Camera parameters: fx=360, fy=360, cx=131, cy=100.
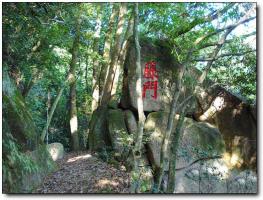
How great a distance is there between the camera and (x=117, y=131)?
6129 millimetres

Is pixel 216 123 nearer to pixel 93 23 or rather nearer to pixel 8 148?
pixel 93 23

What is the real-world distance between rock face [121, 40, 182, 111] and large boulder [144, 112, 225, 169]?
236mm

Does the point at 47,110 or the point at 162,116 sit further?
the point at 47,110

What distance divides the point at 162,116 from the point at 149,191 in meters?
1.78

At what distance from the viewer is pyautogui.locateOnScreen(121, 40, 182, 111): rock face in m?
5.82

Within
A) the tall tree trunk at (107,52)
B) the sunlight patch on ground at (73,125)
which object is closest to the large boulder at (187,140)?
the tall tree trunk at (107,52)

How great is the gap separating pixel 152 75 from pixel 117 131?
1.14 meters

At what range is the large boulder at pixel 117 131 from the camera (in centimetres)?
591

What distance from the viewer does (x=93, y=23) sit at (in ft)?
22.5

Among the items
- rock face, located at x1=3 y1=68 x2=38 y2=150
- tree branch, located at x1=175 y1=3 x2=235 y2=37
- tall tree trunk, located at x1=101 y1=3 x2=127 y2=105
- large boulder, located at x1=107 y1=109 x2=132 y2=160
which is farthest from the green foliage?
tall tree trunk, located at x1=101 y1=3 x2=127 y2=105

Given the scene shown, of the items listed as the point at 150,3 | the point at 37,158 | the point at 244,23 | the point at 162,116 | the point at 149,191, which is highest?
the point at 150,3

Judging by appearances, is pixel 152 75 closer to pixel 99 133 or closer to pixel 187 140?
pixel 187 140

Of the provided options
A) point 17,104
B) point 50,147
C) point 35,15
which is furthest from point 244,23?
point 50,147

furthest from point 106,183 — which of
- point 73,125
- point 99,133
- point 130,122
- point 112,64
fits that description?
point 73,125
